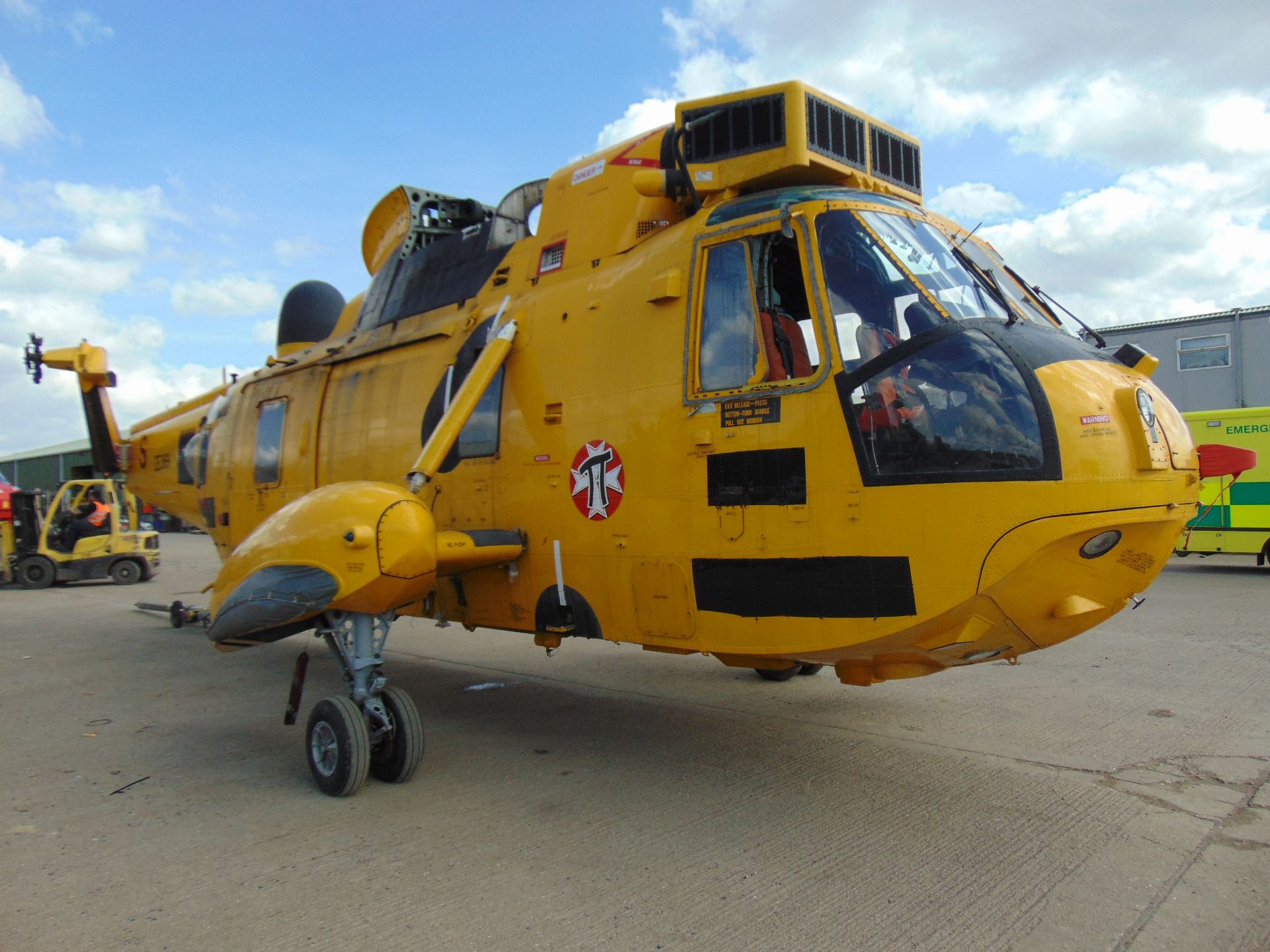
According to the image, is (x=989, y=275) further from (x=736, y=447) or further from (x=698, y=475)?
(x=698, y=475)

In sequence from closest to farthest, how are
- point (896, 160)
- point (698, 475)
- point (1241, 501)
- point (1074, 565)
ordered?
point (1074, 565) < point (698, 475) < point (896, 160) < point (1241, 501)

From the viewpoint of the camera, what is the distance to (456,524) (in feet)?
19.7

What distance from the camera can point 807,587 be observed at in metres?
4.08

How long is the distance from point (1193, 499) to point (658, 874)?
2954 mm

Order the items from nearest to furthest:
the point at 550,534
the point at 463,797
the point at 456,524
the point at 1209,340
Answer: the point at 463,797
the point at 550,534
the point at 456,524
the point at 1209,340

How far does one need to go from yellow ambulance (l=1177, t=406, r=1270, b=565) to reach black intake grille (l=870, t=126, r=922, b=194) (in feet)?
40.7

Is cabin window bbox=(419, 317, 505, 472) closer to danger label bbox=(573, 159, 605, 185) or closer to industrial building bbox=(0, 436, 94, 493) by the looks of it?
danger label bbox=(573, 159, 605, 185)

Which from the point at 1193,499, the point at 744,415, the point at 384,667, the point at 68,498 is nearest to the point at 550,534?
the point at 744,415

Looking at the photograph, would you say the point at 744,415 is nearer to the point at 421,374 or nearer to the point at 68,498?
the point at 421,374

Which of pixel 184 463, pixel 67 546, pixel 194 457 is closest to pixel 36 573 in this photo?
pixel 67 546

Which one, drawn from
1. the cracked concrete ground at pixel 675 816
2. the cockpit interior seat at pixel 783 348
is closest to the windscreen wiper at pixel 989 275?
the cockpit interior seat at pixel 783 348

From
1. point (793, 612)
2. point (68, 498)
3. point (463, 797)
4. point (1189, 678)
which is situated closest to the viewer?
point (793, 612)

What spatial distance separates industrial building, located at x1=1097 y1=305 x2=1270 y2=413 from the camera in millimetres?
24500

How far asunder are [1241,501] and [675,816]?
50.3 ft
